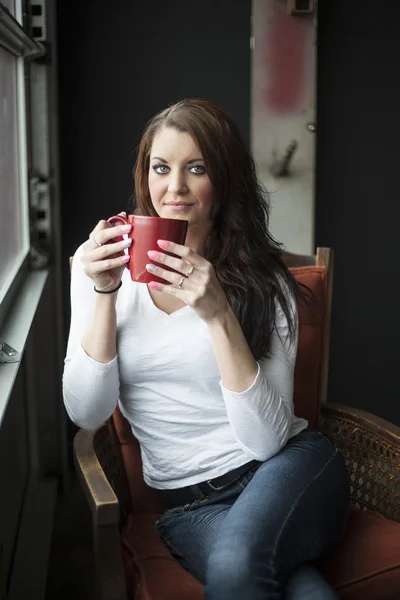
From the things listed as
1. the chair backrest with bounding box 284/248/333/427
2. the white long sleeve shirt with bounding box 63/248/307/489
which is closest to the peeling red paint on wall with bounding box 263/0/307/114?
the chair backrest with bounding box 284/248/333/427

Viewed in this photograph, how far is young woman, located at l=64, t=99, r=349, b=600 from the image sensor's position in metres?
1.44

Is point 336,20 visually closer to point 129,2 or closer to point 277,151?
point 277,151

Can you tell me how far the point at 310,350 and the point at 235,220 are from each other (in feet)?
1.41

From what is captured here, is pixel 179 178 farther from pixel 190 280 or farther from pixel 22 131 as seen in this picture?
pixel 22 131

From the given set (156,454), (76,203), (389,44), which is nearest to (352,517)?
(156,454)

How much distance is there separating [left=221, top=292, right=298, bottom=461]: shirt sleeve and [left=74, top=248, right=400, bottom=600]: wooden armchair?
10.0 inches

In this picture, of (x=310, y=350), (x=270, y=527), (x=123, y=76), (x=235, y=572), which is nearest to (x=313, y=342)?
(x=310, y=350)

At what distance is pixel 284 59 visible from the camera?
2621 millimetres

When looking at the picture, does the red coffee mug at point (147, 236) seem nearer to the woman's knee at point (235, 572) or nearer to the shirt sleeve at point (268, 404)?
the shirt sleeve at point (268, 404)

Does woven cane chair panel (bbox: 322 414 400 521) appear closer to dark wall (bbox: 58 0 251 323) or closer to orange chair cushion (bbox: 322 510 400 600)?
orange chair cushion (bbox: 322 510 400 600)

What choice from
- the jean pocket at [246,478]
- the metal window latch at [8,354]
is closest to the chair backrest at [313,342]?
the jean pocket at [246,478]

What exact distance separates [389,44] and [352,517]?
1.81 meters

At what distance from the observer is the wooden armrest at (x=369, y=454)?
5.72 ft

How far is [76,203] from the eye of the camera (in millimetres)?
2779
